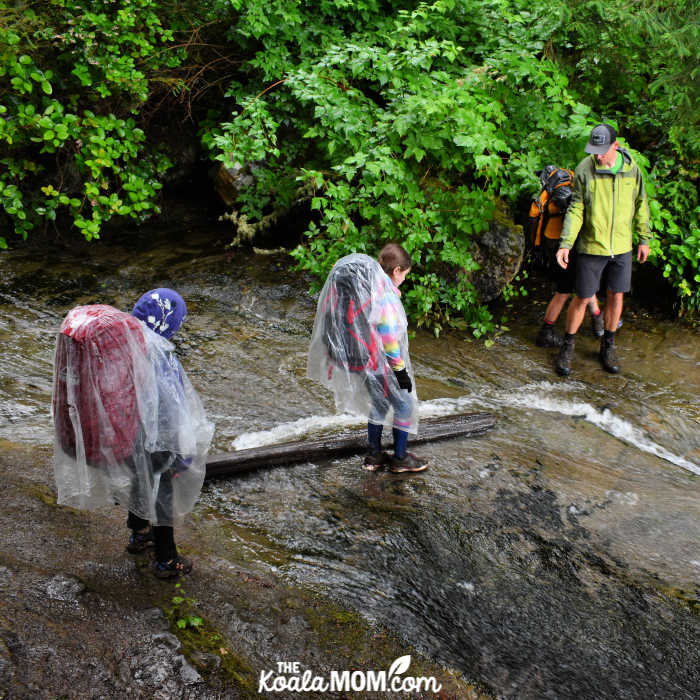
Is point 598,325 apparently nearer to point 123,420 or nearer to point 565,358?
point 565,358

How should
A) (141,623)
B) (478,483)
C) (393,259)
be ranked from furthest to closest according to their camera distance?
1. (478,483)
2. (393,259)
3. (141,623)

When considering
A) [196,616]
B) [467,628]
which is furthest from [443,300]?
[196,616]

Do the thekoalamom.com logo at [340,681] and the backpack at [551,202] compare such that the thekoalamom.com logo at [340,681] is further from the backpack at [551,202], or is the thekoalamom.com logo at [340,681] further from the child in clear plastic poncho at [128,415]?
the backpack at [551,202]

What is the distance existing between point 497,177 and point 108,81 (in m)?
4.30

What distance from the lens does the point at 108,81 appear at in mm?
6172

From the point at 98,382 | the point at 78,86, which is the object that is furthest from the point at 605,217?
the point at 78,86

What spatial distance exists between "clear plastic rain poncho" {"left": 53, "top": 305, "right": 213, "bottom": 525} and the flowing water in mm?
886

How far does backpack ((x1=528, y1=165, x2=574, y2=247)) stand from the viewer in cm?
585

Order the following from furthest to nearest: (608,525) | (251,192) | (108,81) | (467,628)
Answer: (251,192) → (108,81) → (608,525) → (467,628)

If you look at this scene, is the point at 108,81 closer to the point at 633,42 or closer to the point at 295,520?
the point at 295,520

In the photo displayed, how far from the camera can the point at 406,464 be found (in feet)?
14.4

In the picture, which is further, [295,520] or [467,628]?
[295,520]

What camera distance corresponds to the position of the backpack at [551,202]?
585 cm

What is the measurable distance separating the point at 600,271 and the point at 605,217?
558 mm
